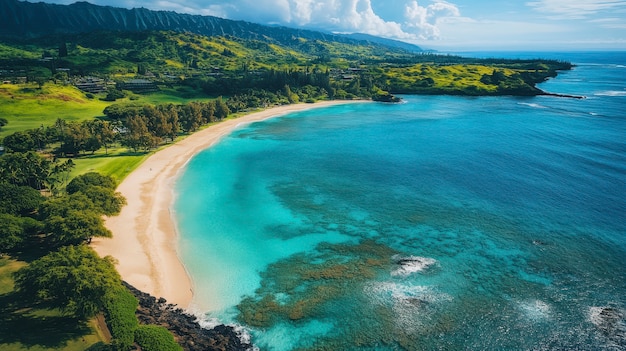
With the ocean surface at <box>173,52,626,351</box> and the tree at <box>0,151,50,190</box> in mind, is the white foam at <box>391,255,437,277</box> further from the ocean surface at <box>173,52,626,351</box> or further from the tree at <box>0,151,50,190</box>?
the tree at <box>0,151,50,190</box>

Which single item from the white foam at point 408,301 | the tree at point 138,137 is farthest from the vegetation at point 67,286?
the tree at point 138,137

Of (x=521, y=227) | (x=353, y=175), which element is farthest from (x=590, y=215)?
(x=353, y=175)

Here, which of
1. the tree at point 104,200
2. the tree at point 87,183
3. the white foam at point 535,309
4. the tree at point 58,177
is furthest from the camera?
the tree at point 58,177

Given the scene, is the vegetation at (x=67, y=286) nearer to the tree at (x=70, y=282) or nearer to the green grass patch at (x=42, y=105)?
the tree at (x=70, y=282)

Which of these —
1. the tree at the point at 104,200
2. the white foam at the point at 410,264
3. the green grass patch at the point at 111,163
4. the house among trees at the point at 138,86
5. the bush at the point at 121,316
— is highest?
the house among trees at the point at 138,86

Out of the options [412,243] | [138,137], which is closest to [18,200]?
[138,137]

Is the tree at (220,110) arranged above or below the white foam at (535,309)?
above
